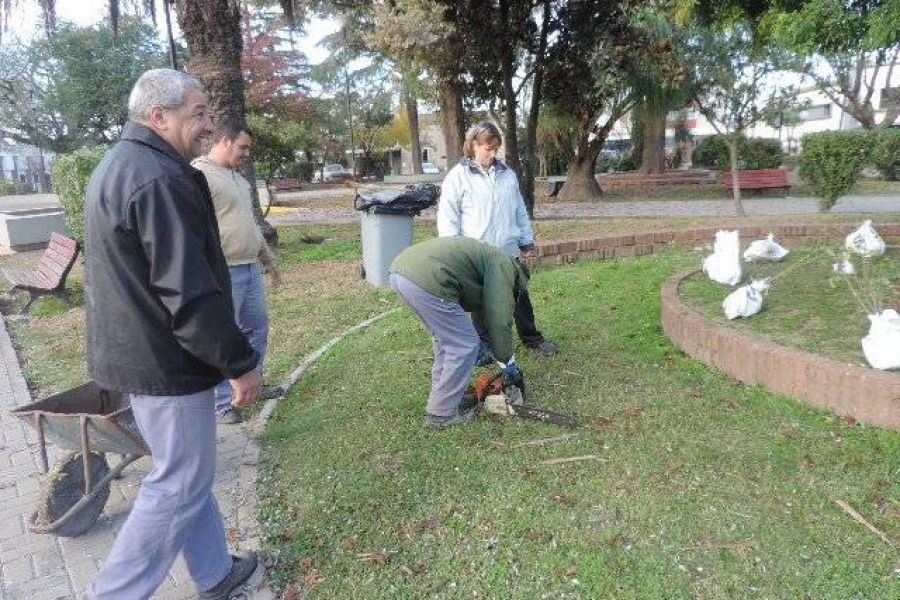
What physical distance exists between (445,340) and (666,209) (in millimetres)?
13746

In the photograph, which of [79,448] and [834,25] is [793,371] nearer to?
[834,25]

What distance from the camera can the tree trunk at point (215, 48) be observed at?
8.81 meters

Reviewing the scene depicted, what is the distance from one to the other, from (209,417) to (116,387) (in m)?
0.30

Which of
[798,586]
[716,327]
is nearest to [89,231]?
[798,586]

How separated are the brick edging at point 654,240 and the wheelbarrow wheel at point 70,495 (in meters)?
5.34

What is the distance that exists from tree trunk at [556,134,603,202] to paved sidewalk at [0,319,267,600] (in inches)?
682

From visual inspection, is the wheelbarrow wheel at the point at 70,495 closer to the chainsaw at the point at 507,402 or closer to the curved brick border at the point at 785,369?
the chainsaw at the point at 507,402

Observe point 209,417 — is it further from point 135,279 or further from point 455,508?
point 455,508

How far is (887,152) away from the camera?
18109mm

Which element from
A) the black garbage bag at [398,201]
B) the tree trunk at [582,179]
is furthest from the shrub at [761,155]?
the black garbage bag at [398,201]

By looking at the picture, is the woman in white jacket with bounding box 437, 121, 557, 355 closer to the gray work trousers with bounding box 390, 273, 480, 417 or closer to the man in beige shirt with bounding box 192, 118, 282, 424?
the gray work trousers with bounding box 390, 273, 480, 417

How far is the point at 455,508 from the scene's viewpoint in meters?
3.00

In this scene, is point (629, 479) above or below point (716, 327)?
below

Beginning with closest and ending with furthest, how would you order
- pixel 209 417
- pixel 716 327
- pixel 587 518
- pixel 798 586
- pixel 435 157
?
pixel 209 417
pixel 798 586
pixel 587 518
pixel 716 327
pixel 435 157
